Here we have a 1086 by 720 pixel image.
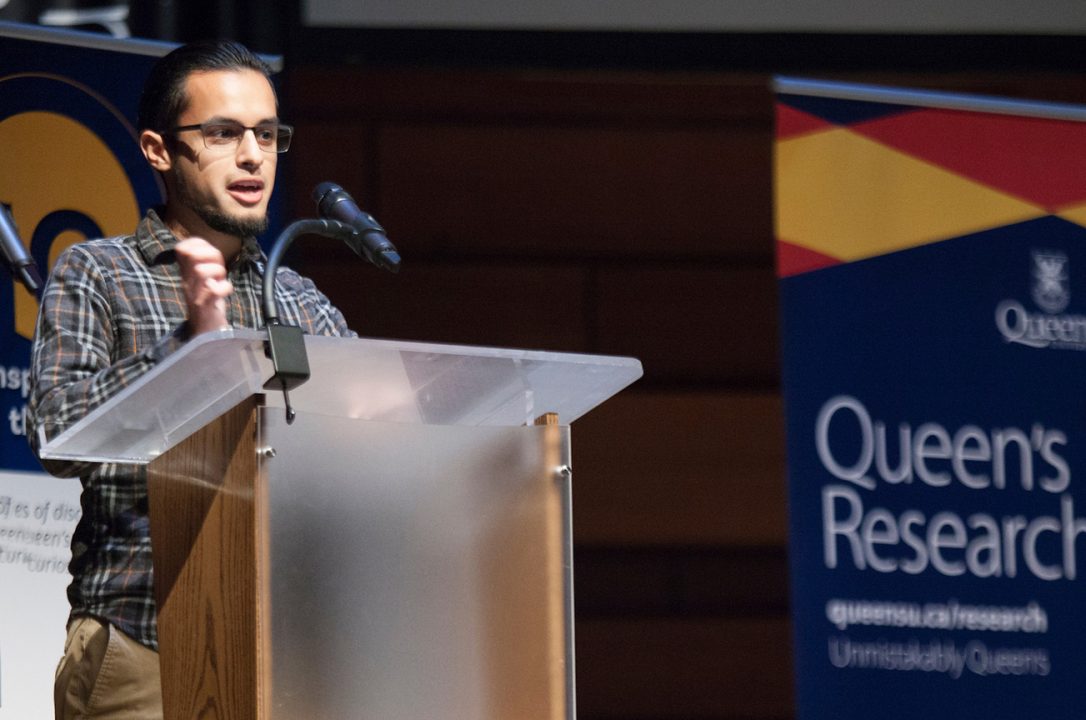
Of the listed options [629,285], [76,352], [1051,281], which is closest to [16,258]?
[76,352]

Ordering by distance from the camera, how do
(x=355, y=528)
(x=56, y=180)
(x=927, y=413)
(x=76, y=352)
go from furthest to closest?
(x=927, y=413), (x=56, y=180), (x=76, y=352), (x=355, y=528)

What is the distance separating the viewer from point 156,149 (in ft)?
6.20

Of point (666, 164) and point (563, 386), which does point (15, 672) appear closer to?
point (563, 386)

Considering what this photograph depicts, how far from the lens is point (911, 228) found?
315 centimetres

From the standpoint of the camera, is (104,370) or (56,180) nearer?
(104,370)

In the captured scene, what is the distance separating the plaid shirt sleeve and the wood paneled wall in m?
2.54

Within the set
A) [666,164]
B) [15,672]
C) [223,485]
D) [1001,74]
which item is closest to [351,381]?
[223,485]

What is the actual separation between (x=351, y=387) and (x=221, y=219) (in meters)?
0.41

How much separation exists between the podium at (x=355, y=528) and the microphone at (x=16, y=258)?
103 cm

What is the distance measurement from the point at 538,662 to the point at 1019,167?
209 cm

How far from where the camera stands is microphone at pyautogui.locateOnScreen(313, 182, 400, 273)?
63.5 inches

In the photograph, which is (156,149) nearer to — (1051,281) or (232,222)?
(232,222)

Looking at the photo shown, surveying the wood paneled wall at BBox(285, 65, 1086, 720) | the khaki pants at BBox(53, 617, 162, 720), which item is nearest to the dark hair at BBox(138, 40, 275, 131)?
the khaki pants at BBox(53, 617, 162, 720)

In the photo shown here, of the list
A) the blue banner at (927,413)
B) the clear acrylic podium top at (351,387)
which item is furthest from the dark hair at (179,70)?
the blue banner at (927,413)
